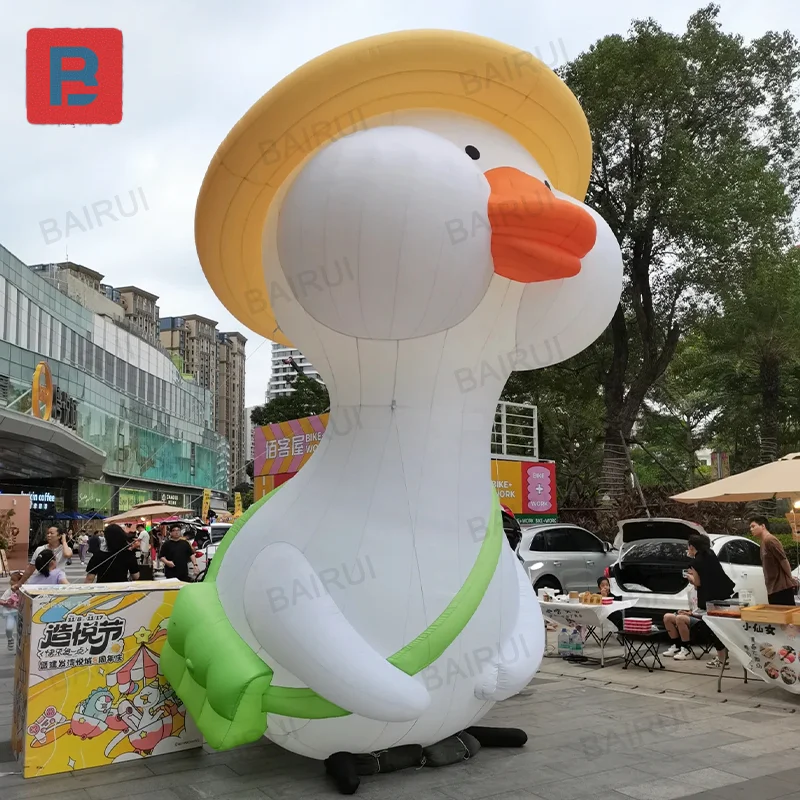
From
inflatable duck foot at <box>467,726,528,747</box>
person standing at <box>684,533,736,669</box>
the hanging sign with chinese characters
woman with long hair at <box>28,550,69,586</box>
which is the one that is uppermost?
woman with long hair at <box>28,550,69,586</box>

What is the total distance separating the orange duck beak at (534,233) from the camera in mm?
3982

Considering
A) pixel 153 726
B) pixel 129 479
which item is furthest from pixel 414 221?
pixel 129 479

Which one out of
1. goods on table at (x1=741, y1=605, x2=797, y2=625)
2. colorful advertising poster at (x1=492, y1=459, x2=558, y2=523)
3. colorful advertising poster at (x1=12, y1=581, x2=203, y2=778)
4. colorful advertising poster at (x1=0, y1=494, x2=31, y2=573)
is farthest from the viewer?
colorful advertising poster at (x1=0, y1=494, x2=31, y2=573)

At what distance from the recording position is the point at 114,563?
26.1 ft

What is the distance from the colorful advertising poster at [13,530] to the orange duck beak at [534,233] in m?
19.8

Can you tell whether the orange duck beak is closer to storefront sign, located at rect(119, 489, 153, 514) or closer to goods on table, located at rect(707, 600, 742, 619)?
goods on table, located at rect(707, 600, 742, 619)

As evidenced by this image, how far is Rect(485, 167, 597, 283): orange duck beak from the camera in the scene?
3982mm

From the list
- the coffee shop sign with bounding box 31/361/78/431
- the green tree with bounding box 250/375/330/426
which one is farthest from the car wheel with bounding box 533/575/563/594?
the coffee shop sign with bounding box 31/361/78/431

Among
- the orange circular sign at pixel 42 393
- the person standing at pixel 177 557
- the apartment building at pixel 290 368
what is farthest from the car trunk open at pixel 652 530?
the orange circular sign at pixel 42 393

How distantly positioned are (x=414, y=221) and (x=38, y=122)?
439 centimetres

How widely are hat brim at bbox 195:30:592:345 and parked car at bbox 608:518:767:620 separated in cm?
635

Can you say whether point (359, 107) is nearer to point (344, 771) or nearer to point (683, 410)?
point (344, 771)

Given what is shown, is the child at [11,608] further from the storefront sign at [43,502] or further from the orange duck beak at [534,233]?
the storefront sign at [43,502]

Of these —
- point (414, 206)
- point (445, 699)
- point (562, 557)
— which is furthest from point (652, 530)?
point (414, 206)
